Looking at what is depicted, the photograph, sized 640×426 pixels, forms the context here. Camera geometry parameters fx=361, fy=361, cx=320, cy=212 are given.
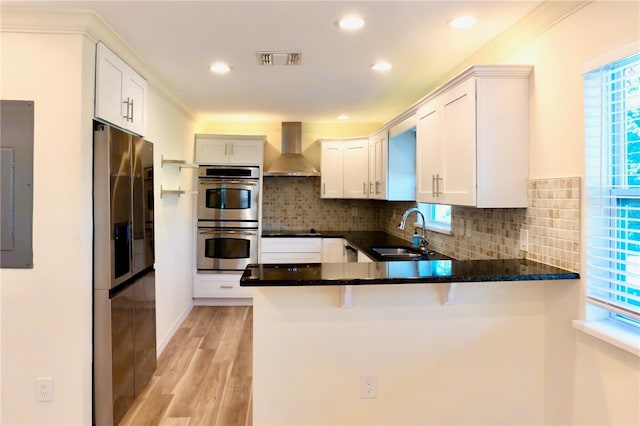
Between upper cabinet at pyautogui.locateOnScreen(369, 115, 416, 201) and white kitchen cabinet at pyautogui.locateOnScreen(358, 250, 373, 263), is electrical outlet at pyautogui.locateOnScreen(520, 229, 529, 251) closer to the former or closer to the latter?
white kitchen cabinet at pyautogui.locateOnScreen(358, 250, 373, 263)

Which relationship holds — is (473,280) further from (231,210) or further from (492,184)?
(231,210)

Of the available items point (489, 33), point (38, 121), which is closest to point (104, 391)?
point (38, 121)

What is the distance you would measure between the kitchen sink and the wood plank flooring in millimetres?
1493

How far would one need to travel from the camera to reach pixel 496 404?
2.00 meters

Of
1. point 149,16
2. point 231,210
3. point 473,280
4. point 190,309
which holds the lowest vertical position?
point 190,309

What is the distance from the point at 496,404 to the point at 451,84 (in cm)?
188

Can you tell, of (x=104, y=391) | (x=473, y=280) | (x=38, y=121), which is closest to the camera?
(x=473, y=280)


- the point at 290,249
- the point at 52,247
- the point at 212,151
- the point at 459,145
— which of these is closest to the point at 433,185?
the point at 459,145

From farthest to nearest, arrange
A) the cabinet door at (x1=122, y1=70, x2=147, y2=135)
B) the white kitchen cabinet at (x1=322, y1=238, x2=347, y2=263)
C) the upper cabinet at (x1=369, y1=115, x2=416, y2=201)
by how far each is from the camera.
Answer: the white kitchen cabinet at (x1=322, y1=238, x2=347, y2=263)
the upper cabinet at (x1=369, y1=115, x2=416, y2=201)
the cabinet door at (x1=122, y1=70, x2=147, y2=135)

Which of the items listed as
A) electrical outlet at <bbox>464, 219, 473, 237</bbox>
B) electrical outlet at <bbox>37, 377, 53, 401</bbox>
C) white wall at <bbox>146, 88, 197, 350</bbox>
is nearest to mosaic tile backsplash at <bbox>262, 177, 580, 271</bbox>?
electrical outlet at <bbox>464, 219, 473, 237</bbox>

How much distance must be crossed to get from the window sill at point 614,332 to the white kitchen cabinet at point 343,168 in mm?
3067

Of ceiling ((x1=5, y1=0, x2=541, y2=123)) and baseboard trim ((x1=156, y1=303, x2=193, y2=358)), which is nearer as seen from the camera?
ceiling ((x1=5, y1=0, x2=541, y2=123))

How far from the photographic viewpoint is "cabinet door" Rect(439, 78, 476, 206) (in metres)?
2.06

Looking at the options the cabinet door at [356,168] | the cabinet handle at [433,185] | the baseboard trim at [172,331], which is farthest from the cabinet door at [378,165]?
the baseboard trim at [172,331]
